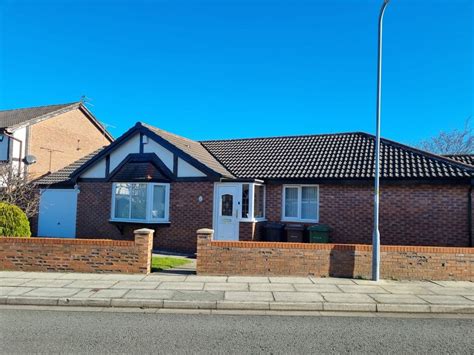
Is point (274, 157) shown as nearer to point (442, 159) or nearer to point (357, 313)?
point (442, 159)

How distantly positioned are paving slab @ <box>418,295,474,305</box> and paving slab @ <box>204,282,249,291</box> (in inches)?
145

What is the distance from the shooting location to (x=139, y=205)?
15164 mm

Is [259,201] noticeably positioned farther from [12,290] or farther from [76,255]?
[12,290]

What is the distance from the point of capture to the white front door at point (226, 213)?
14234mm

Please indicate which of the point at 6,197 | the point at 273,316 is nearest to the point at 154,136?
the point at 6,197

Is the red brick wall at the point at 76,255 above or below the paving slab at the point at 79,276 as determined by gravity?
above

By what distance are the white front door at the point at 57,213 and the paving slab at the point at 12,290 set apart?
903 centimetres

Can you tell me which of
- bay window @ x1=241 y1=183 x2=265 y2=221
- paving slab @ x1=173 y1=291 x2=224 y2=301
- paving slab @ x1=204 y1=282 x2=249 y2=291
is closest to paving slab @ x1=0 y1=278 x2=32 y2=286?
paving slab @ x1=173 y1=291 x2=224 y2=301

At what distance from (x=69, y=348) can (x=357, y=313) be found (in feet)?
16.0

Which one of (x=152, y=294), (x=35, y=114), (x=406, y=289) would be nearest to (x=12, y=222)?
(x=152, y=294)

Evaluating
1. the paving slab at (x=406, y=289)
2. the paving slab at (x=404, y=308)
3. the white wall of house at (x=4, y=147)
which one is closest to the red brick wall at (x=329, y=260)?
the paving slab at (x=406, y=289)

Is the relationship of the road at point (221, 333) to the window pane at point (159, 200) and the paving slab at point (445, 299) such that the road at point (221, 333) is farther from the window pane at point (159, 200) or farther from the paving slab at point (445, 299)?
the window pane at point (159, 200)

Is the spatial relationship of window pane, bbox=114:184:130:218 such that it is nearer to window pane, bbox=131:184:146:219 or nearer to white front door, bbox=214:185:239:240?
window pane, bbox=131:184:146:219

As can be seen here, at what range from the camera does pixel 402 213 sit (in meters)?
13.2
